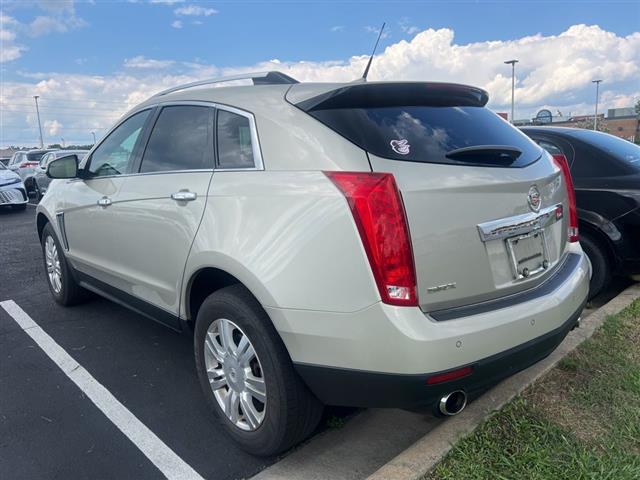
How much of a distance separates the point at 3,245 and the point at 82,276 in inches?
217

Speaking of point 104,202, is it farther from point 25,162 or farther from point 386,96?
point 25,162

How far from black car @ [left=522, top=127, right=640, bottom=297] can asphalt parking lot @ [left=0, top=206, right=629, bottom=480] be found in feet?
1.59

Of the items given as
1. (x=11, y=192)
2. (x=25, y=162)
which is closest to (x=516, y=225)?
(x=11, y=192)

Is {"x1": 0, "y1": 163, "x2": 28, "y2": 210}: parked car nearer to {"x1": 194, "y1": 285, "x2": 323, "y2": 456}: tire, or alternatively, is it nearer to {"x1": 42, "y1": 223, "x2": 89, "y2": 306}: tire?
{"x1": 42, "y1": 223, "x2": 89, "y2": 306}: tire

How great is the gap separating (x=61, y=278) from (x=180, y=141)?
245cm

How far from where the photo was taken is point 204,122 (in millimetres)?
2955

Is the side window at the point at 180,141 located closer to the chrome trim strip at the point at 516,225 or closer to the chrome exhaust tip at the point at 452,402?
the chrome trim strip at the point at 516,225

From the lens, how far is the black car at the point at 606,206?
435 centimetres

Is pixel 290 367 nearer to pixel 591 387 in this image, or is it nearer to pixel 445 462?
pixel 445 462

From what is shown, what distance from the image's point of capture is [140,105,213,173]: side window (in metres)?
2.90

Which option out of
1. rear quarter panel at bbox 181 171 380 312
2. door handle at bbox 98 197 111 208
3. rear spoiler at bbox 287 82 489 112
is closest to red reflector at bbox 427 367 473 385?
rear quarter panel at bbox 181 171 380 312

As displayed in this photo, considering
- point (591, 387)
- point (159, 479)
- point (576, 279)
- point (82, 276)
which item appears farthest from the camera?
point (82, 276)

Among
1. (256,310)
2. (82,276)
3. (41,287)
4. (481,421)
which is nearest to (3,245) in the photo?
(41,287)

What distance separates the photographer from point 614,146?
4.79 metres
